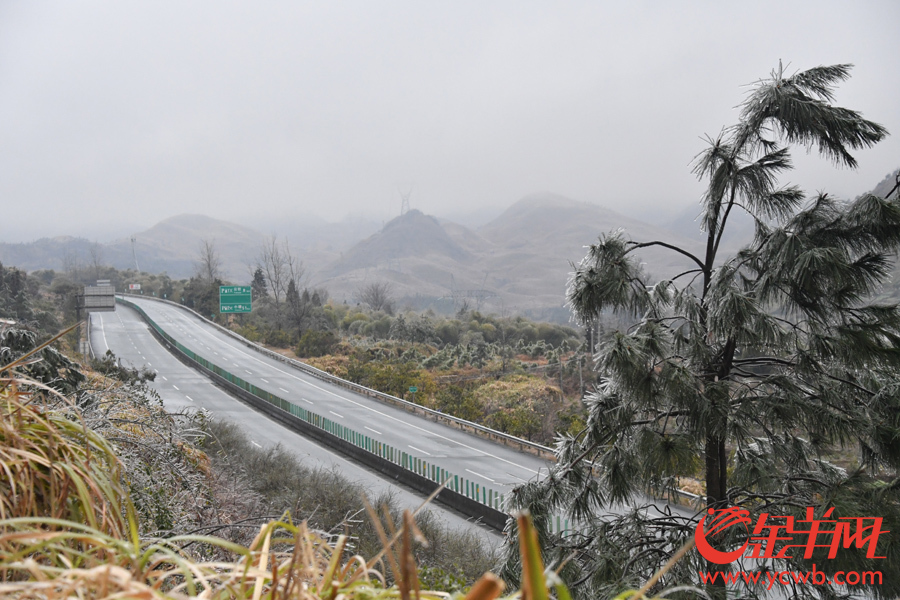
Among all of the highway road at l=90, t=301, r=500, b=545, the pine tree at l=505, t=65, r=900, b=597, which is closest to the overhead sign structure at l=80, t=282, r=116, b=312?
the highway road at l=90, t=301, r=500, b=545

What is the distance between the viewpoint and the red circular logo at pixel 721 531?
486cm

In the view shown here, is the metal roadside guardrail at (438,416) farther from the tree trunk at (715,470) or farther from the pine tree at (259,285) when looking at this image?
the pine tree at (259,285)

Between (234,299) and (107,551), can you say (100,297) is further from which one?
(107,551)

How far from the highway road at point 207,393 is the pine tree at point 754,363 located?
224 inches

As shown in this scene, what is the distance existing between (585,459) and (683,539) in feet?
4.22

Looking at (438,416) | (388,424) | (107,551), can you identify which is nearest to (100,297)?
(388,424)

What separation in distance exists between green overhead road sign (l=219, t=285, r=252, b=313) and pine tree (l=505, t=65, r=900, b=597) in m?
55.5

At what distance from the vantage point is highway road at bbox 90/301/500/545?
60.8 feet

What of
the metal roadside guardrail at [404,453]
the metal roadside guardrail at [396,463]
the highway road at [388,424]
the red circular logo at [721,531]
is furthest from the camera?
the highway road at [388,424]

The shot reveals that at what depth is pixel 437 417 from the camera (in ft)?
96.6

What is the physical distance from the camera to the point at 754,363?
554cm

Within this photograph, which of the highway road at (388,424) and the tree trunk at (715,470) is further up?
the tree trunk at (715,470)

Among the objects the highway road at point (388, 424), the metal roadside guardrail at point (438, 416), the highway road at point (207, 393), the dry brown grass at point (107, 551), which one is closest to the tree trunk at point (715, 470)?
the highway road at point (388, 424)

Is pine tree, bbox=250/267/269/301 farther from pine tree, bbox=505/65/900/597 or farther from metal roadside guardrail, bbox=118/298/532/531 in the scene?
pine tree, bbox=505/65/900/597
